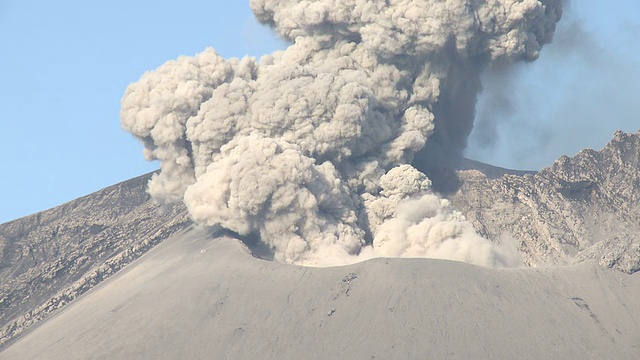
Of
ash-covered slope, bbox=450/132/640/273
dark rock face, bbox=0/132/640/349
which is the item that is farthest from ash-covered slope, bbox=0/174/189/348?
ash-covered slope, bbox=450/132/640/273

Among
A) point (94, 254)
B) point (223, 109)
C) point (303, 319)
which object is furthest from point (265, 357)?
point (94, 254)

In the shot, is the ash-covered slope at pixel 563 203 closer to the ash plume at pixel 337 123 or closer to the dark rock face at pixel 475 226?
the dark rock face at pixel 475 226

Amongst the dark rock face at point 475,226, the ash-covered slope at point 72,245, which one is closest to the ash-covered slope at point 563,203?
the dark rock face at point 475,226

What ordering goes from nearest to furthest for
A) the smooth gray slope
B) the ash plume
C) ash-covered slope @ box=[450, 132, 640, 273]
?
the smooth gray slope < the ash plume < ash-covered slope @ box=[450, 132, 640, 273]

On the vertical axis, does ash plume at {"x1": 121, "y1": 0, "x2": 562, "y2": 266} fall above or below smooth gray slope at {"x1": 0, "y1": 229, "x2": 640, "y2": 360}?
above

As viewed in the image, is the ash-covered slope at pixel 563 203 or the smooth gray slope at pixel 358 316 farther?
the ash-covered slope at pixel 563 203

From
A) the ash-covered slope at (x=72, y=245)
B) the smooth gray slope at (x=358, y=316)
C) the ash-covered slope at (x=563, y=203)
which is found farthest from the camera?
the ash-covered slope at (x=72, y=245)

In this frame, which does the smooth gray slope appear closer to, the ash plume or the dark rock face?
the ash plume
